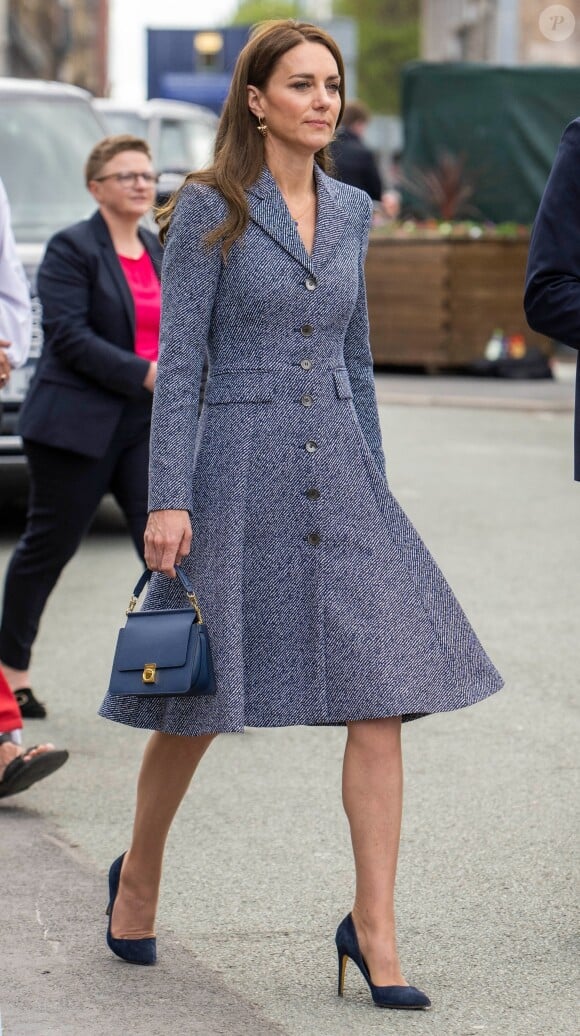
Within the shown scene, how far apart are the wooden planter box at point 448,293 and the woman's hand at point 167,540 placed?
14.8 meters

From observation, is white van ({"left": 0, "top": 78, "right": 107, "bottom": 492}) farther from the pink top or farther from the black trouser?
the black trouser

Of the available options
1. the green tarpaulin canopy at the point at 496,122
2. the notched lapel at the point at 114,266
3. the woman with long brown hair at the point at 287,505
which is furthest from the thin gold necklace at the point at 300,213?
the green tarpaulin canopy at the point at 496,122

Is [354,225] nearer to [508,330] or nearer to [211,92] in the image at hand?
[508,330]

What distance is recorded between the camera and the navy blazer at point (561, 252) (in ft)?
13.6

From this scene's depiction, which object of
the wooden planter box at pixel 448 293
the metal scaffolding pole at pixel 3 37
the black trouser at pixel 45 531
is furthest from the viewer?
the metal scaffolding pole at pixel 3 37

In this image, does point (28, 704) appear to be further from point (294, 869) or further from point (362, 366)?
point (362, 366)

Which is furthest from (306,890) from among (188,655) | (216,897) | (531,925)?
(188,655)

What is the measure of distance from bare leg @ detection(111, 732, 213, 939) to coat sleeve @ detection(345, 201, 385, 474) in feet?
2.38

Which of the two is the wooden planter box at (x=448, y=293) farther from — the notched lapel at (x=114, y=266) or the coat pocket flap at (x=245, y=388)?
the coat pocket flap at (x=245, y=388)

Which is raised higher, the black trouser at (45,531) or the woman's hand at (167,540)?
the woman's hand at (167,540)

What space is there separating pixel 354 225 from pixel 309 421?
1.47 ft

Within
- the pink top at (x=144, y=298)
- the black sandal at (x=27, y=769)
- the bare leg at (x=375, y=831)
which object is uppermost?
the pink top at (x=144, y=298)

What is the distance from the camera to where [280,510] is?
3842 millimetres

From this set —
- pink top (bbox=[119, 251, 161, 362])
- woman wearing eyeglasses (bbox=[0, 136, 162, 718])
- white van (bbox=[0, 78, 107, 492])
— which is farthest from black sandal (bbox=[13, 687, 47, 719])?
white van (bbox=[0, 78, 107, 492])
